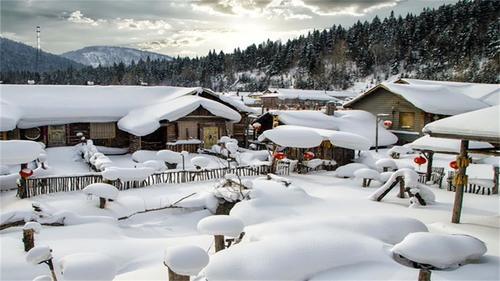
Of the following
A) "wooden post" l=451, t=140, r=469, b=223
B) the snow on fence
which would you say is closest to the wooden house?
the snow on fence

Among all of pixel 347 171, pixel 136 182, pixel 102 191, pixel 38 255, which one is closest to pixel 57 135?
pixel 136 182

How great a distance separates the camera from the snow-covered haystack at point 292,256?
6191 mm

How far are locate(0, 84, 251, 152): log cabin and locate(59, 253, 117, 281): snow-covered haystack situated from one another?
1913cm

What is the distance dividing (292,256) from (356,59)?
101845 millimetres

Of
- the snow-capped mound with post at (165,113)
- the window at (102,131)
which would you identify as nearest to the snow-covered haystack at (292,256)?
the snow-capped mound with post at (165,113)

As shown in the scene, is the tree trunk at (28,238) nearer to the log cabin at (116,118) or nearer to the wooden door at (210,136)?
the log cabin at (116,118)

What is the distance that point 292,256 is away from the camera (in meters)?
6.65

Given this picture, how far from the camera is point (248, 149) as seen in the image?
29969 mm

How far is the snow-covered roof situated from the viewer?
27984 millimetres

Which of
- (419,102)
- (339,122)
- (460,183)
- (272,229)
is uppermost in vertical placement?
(419,102)

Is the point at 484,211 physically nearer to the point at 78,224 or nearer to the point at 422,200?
the point at 422,200

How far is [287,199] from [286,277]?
22.8 feet

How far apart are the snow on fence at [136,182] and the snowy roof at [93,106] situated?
25.1ft

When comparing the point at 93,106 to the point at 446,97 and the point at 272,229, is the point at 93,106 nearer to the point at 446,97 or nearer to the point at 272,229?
the point at 272,229
